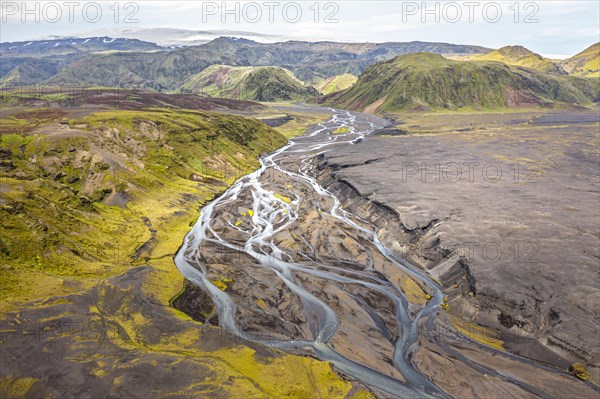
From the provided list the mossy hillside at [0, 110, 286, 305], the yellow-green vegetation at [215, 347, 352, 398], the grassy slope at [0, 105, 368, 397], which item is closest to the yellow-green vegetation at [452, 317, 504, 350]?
the yellow-green vegetation at [215, 347, 352, 398]

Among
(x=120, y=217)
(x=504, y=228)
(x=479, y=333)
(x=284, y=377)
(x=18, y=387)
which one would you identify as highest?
(x=120, y=217)

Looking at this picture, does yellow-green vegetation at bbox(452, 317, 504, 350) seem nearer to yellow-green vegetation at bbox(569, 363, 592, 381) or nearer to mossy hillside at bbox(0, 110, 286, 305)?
yellow-green vegetation at bbox(569, 363, 592, 381)

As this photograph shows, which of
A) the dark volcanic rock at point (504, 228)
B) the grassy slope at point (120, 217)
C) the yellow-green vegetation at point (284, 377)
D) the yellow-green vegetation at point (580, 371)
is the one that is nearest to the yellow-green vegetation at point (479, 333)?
the dark volcanic rock at point (504, 228)

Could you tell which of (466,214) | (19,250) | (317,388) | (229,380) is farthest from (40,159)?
(466,214)

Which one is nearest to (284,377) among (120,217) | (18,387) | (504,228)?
(18,387)

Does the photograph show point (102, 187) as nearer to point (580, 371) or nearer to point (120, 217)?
point (120, 217)

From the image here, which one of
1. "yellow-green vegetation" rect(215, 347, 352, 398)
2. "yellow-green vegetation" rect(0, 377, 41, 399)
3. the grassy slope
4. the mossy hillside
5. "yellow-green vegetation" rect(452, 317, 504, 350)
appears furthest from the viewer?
the mossy hillside
